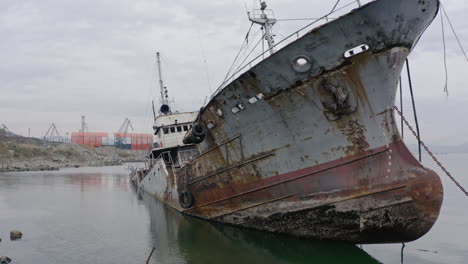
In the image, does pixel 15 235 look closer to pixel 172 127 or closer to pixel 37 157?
pixel 172 127

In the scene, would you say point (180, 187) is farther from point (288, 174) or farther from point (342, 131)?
point (342, 131)

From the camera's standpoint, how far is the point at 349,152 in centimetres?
810

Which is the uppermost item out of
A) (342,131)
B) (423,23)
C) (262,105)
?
(423,23)

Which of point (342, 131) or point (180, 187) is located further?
point (180, 187)

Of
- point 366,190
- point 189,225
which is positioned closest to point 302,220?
point 366,190

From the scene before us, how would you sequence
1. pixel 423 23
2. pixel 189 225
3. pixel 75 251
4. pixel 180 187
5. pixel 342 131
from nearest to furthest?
pixel 423 23, pixel 342 131, pixel 75 251, pixel 189 225, pixel 180 187

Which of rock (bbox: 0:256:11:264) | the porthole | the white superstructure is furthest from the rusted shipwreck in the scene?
the white superstructure

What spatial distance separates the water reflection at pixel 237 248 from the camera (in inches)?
329

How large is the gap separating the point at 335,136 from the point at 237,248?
12.7 feet

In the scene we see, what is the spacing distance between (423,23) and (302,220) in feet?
17.3

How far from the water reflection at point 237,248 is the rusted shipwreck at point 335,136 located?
1.12 feet

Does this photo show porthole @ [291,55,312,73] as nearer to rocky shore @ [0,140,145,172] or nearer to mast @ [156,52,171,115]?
mast @ [156,52,171,115]

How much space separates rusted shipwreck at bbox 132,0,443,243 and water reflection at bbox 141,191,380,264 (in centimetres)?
34

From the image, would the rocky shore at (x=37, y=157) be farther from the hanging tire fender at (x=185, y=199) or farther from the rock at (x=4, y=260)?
the rock at (x=4, y=260)
